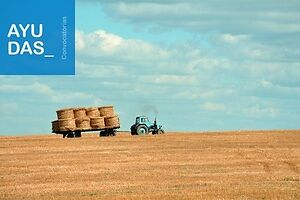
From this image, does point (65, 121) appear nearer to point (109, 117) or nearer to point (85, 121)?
point (85, 121)

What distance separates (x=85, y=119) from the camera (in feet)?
196

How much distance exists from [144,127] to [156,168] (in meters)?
22.9

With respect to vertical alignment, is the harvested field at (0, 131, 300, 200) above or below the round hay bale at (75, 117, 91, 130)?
below

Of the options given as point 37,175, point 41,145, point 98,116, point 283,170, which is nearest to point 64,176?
point 37,175

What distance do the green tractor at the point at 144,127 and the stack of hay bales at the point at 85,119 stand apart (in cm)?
119

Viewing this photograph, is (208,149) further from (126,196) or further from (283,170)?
(126,196)

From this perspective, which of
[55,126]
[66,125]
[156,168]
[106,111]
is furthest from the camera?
[106,111]

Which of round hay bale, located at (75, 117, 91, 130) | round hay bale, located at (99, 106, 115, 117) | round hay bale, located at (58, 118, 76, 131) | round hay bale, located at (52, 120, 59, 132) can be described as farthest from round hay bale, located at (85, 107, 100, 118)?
round hay bale, located at (52, 120, 59, 132)

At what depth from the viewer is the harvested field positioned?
28969 mm

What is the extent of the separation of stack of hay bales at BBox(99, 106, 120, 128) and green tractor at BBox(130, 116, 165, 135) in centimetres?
120

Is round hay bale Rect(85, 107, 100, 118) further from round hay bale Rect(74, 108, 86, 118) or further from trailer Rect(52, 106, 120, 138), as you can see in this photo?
round hay bale Rect(74, 108, 86, 118)

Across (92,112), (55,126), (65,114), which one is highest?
(92,112)

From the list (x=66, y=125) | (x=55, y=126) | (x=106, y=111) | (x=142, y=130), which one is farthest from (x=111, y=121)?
(x=55, y=126)

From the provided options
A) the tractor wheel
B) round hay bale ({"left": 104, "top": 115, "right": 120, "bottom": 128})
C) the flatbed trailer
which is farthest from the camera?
the tractor wheel
